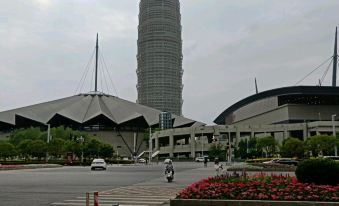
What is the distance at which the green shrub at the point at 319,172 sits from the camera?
12.2 metres

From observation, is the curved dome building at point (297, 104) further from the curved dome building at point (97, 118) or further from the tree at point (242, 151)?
the curved dome building at point (97, 118)

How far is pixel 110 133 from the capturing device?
5054 inches

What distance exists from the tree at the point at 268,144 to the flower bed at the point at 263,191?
61.0 metres

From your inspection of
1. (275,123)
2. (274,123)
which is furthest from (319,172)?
(274,123)

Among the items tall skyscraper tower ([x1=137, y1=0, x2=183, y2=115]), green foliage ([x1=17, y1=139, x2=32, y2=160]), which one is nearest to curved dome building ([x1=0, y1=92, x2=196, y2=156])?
tall skyscraper tower ([x1=137, y1=0, x2=183, y2=115])

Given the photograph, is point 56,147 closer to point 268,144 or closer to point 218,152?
point 268,144

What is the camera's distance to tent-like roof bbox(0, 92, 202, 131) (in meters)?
124

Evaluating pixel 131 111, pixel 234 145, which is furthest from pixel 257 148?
pixel 131 111

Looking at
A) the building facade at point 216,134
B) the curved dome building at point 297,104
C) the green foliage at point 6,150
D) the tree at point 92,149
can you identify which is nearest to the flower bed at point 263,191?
the green foliage at point 6,150

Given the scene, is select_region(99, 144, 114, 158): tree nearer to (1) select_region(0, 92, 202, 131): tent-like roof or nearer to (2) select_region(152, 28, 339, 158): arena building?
(2) select_region(152, 28, 339, 158): arena building

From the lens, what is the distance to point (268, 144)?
7300cm

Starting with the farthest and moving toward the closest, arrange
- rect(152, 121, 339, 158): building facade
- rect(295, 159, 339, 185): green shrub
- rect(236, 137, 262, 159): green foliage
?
rect(152, 121, 339, 158): building facade, rect(236, 137, 262, 159): green foliage, rect(295, 159, 339, 185): green shrub

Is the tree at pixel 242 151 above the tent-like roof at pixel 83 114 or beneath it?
beneath

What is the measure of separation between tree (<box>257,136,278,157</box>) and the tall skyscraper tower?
299 feet
